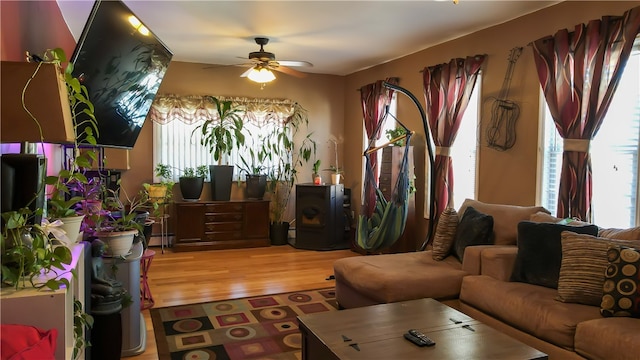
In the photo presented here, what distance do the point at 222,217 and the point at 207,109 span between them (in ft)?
4.88

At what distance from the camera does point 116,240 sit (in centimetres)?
266

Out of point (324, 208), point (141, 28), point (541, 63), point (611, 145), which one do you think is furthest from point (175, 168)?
point (611, 145)

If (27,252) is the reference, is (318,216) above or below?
below

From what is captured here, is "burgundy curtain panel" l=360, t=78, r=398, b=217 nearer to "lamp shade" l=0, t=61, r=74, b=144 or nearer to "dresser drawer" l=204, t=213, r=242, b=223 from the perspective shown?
"dresser drawer" l=204, t=213, r=242, b=223

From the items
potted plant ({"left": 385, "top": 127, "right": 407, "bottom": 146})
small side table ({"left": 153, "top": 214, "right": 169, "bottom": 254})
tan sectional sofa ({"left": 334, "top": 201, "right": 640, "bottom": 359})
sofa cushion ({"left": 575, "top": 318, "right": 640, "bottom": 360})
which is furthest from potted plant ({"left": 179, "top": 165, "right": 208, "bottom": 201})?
sofa cushion ({"left": 575, "top": 318, "right": 640, "bottom": 360})

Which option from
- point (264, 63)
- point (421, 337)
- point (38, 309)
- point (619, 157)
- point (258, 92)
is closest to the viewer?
point (38, 309)

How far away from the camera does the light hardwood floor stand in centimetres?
406

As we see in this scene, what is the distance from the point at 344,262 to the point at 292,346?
80 cm

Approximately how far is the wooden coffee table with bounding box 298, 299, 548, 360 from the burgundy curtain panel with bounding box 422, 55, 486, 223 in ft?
6.98

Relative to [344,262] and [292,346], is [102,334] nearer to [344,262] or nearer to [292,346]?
[292,346]

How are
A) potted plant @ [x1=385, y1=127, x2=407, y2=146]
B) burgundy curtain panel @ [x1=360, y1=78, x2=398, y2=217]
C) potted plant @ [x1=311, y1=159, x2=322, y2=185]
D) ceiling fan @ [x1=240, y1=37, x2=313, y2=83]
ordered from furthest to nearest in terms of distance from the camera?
potted plant @ [x1=311, y1=159, x2=322, y2=185] → burgundy curtain panel @ [x1=360, y1=78, x2=398, y2=217] → potted plant @ [x1=385, y1=127, x2=407, y2=146] → ceiling fan @ [x1=240, y1=37, x2=313, y2=83]

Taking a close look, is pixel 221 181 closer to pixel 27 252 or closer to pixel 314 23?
pixel 314 23

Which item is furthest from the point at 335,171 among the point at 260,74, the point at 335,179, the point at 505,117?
the point at 505,117

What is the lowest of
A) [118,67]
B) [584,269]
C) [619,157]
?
[584,269]
